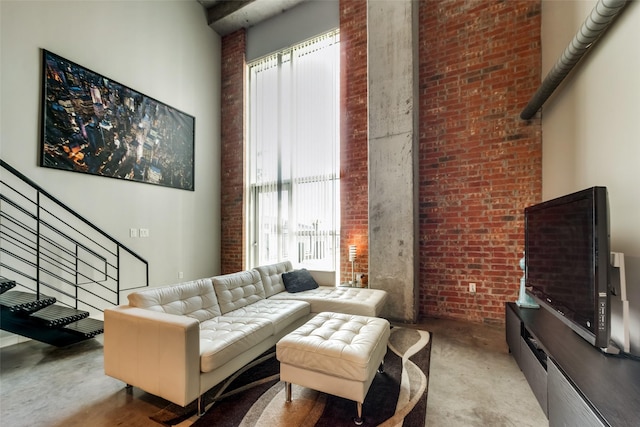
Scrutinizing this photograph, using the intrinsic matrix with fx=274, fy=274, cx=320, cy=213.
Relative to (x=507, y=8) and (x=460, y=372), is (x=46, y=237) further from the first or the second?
(x=507, y=8)

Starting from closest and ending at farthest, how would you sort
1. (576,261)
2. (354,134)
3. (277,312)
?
(576,261), (277,312), (354,134)

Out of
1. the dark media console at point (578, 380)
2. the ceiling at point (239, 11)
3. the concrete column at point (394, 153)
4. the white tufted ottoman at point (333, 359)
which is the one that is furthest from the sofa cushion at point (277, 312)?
the ceiling at point (239, 11)

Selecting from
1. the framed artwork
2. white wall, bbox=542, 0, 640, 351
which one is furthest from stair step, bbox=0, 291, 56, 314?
white wall, bbox=542, 0, 640, 351

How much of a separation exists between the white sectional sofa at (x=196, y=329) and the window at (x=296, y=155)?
1525mm

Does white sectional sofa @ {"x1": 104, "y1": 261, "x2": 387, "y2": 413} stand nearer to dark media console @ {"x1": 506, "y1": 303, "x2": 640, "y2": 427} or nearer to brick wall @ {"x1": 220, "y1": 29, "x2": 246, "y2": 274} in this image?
dark media console @ {"x1": 506, "y1": 303, "x2": 640, "y2": 427}

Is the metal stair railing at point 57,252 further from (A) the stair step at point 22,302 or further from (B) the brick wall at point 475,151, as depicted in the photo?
(B) the brick wall at point 475,151

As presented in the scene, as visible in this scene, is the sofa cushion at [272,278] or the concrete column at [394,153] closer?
the sofa cushion at [272,278]

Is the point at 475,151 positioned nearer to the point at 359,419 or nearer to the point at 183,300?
the point at 359,419

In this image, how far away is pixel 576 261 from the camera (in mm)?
1530

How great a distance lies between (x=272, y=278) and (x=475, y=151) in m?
2.94

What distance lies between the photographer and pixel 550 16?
9.41 feet

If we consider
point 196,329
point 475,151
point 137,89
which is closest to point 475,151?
point 475,151

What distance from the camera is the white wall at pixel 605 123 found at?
1.59 meters

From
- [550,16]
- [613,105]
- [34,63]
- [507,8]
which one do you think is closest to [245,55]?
[34,63]
